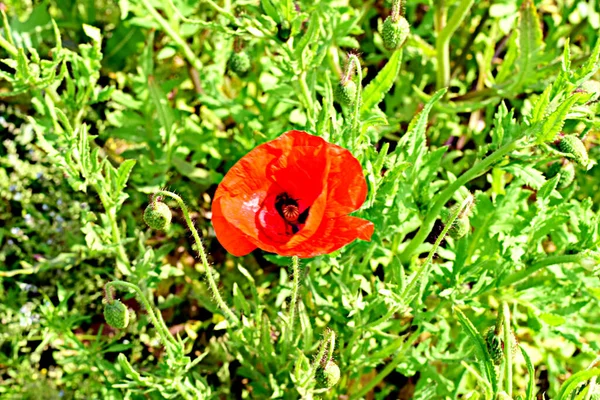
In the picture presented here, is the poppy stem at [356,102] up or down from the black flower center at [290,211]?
up

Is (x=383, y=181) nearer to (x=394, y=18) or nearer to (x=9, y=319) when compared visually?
(x=394, y=18)

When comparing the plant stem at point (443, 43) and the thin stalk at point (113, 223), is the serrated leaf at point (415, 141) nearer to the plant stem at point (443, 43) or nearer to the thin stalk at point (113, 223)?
the plant stem at point (443, 43)

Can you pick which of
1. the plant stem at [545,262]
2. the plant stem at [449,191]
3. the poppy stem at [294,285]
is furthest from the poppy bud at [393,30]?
the plant stem at [545,262]

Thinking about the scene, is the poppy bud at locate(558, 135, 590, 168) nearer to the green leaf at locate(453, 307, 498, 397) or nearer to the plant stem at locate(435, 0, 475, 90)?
the green leaf at locate(453, 307, 498, 397)

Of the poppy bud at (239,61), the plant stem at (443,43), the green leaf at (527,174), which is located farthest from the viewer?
the plant stem at (443,43)

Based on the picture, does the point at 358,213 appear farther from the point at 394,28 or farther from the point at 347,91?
the point at 394,28

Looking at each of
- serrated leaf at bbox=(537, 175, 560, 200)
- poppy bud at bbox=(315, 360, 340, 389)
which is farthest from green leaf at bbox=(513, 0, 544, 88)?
poppy bud at bbox=(315, 360, 340, 389)

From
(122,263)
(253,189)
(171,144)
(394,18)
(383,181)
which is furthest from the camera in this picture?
(171,144)

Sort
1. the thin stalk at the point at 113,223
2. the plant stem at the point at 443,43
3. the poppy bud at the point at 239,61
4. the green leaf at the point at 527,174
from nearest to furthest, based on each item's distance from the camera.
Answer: the green leaf at the point at 527,174, the thin stalk at the point at 113,223, the poppy bud at the point at 239,61, the plant stem at the point at 443,43

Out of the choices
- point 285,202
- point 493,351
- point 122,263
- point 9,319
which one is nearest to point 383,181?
point 285,202
